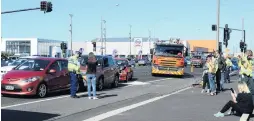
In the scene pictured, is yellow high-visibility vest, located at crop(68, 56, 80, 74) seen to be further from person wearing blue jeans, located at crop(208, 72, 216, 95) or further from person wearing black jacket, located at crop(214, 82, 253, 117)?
person wearing black jacket, located at crop(214, 82, 253, 117)

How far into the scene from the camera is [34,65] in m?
15.9

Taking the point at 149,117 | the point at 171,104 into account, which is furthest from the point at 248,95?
the point at 171,104

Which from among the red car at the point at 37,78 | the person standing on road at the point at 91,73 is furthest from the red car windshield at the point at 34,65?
the person standing on road at the point at 91,73

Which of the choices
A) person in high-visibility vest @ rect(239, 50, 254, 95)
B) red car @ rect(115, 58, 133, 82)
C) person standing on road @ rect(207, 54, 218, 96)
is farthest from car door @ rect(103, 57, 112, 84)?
person in high-visibility vest @ rect(239, 50, 254, 95)

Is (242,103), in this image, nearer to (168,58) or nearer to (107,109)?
(107,109)

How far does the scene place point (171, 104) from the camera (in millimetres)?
13539

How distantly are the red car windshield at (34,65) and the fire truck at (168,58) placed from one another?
16738 mm

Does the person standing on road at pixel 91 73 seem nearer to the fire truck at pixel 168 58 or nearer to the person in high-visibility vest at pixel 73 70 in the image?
the person in high-visibility vest at pixel 73 70

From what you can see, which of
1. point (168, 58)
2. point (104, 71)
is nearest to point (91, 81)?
point (104, 71)

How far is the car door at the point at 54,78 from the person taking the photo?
15.4 meters

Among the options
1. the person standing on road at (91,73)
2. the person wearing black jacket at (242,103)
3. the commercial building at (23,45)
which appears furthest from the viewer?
the commercial building at (23,45)

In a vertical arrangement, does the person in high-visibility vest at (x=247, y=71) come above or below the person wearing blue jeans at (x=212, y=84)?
above

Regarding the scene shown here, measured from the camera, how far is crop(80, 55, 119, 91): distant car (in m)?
18.7

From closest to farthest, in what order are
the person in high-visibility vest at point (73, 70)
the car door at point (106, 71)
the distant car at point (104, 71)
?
the person in high-visibility vest at point (73, 70) < the distant car at point (104, 71) < the car door at point (106, 71)
